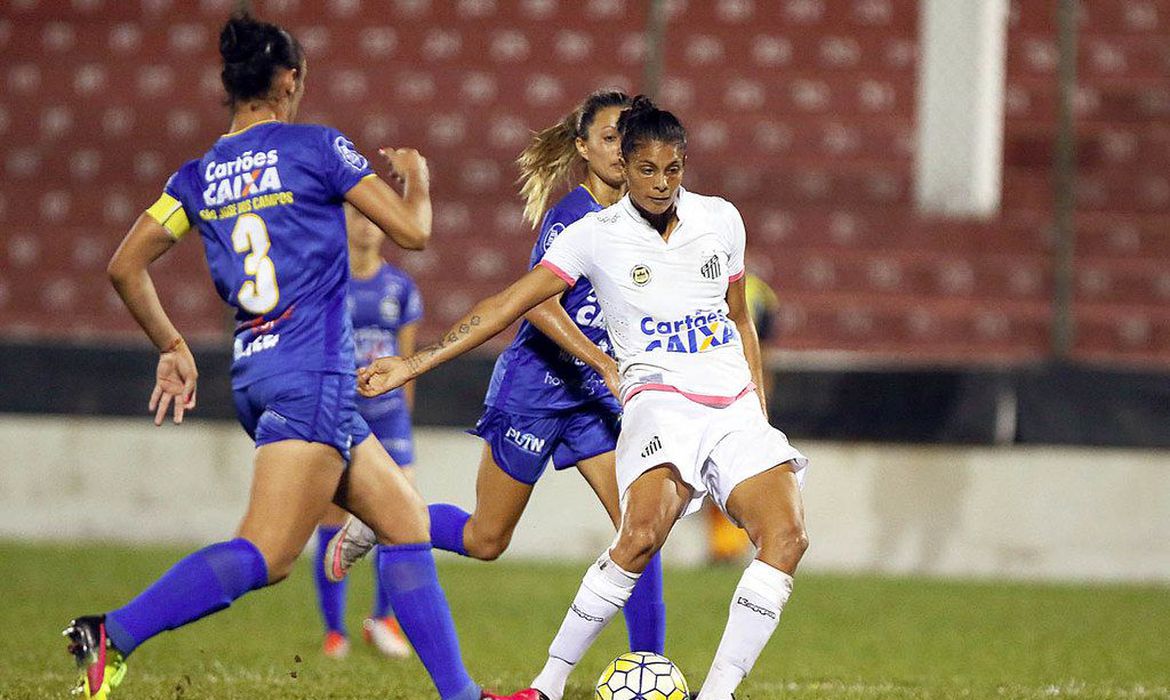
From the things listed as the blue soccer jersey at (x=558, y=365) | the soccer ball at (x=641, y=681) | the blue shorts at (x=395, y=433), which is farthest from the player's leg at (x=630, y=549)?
the blue shorts at (x=395, y=433)

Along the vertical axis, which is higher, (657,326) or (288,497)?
(657,326)

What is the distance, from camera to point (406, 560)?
5000 mm

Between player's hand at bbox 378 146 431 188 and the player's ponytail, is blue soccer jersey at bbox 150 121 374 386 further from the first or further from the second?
the player's ponytail

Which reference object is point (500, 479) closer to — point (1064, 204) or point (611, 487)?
point (611, 487)

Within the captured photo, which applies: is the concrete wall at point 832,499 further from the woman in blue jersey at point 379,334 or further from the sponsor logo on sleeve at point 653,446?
the sponsor logo on sleeve at point 653,446

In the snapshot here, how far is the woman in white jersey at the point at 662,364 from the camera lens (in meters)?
4.98

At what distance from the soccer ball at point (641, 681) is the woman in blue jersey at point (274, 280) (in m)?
0.96

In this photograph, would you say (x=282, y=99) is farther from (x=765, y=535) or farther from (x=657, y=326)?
(x=765, y=535)

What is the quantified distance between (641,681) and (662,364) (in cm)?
98

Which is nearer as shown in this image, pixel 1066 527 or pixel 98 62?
pixel 1066 527

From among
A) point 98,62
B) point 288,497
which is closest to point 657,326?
point 288,497

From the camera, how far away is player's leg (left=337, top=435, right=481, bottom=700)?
4.91m

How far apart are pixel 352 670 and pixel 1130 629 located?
14.0 ft

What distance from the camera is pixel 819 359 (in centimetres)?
1105
